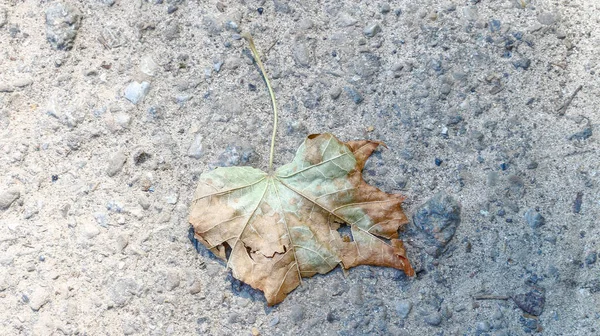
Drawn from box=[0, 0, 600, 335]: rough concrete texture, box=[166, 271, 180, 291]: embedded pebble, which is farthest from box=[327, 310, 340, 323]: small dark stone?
box=[166, 271, 180, 291]: embedded pebble

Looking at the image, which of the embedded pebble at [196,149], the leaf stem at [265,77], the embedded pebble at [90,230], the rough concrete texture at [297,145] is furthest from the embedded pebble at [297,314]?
the embedded pebble at [90,230]

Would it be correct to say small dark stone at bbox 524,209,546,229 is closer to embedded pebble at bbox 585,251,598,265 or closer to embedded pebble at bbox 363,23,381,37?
embedded pebble at bbox 585,251,598,265

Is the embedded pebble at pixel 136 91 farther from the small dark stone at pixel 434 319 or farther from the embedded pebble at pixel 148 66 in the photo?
the small dark stone at pixel 434 319

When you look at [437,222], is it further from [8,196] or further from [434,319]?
[8,196]

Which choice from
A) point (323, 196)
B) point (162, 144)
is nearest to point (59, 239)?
point (162, 144)

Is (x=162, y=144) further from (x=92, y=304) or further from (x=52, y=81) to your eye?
(x=92, y=304)

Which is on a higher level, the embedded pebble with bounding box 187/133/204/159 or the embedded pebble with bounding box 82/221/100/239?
the embedded pebble with bounding box 187/133/204/159

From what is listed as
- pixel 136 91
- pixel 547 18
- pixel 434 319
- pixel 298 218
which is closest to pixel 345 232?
pixel 298 218
